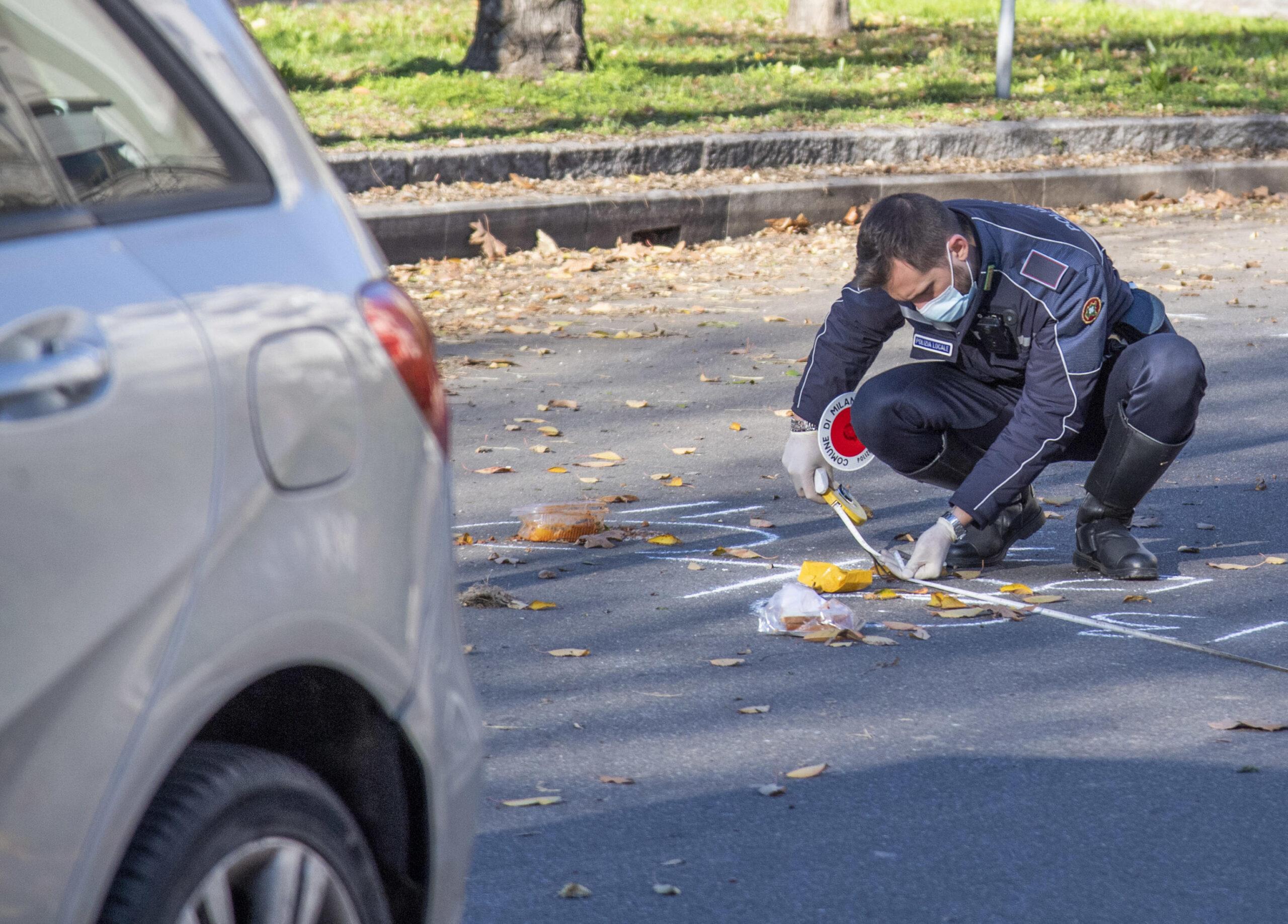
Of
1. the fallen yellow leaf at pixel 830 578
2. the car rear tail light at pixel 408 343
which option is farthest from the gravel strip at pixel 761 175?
the car rear tail light at pixel 408 343

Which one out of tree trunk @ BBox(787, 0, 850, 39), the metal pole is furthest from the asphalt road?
tree trunk @ BBox(787, 0, 850, 39)

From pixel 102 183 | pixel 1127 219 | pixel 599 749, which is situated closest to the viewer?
pixel 102 183

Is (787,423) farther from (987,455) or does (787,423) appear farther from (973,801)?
(973,801)

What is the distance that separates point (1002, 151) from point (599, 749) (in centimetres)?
1045

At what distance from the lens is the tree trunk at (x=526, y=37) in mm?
14133

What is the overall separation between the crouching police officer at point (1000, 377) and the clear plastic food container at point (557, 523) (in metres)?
0.75

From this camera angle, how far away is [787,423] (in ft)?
21.7

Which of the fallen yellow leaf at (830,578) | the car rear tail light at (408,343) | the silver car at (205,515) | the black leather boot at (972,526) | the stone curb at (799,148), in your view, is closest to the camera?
the silver car at (205,515)

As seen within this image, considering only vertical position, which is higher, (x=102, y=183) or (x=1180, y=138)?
(x=102, y=183)

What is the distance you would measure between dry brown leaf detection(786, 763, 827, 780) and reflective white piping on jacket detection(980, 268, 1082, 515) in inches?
50.7

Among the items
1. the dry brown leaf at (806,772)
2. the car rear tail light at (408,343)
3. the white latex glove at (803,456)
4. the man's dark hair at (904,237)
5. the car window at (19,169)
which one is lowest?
the dry brown leaf at (806,772)

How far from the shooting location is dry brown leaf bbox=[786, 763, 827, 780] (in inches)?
133

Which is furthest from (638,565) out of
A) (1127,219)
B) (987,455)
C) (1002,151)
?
(1002,151)

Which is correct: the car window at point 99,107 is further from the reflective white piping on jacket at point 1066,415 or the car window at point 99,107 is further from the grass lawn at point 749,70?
the grass lawn at point 749,70
